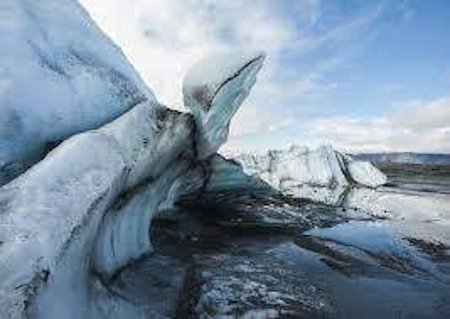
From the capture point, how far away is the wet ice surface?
507 centimetres

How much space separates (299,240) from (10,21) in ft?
17.7

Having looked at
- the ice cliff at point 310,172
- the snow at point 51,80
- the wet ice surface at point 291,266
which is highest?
the snow at point 51,80

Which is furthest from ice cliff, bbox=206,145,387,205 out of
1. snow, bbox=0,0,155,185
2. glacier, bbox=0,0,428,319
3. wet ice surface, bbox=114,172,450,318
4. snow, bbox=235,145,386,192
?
snow, bbox=0,0,155,185

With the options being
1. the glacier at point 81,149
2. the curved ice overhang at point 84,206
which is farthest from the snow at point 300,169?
the curved ice overhang at point 84,206

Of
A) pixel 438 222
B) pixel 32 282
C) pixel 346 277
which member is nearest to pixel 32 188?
pixel 32 282

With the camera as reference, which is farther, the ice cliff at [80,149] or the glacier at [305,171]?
the glacier at [305,171]

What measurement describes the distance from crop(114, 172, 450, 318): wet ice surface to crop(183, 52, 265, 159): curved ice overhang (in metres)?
1.48

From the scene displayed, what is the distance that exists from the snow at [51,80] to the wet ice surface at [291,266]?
140cm

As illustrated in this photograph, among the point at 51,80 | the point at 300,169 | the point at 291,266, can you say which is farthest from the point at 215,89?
the point at 300,169

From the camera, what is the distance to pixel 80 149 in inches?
156

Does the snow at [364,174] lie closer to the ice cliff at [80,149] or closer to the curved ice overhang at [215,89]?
the ice cliff at [80,149]

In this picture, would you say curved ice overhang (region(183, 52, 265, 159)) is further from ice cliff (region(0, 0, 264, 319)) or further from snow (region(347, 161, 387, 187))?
snow (region(347, 161, 387, 187))

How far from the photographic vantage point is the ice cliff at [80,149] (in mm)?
3219

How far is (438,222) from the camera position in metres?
12.1
